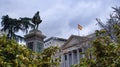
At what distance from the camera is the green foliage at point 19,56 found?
19.7 ft

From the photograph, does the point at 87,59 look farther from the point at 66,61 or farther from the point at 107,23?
the point at 66,61

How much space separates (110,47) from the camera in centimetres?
725

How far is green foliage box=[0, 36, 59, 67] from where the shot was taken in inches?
236

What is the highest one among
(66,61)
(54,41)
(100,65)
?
(54,41)

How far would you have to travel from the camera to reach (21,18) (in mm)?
19984

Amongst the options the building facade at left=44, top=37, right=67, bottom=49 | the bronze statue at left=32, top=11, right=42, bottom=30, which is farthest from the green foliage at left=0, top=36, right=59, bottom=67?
Result: the building facade at left=44, top=37, right=67, bottom=49

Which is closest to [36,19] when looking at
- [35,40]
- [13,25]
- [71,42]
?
[35,40]

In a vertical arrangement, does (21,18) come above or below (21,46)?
above

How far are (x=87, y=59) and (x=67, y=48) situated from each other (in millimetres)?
40104

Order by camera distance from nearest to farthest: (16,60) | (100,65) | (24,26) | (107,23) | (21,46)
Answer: (16,60) < (21,46) < (100,65) < (24,26) < (107,23)

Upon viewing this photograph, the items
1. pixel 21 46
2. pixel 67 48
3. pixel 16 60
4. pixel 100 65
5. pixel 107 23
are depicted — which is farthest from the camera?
pixel 67 48

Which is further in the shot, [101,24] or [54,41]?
[54,41]

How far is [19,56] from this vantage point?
6027 millimetres

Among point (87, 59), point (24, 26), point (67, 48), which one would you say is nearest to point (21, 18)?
point (24, 26)
